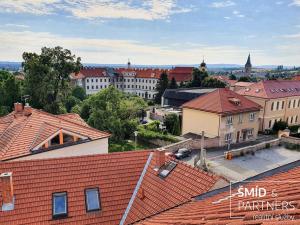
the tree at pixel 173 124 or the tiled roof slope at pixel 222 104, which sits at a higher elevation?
the tiled roof slope at pixel 222 104

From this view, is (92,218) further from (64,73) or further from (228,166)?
(64,73)

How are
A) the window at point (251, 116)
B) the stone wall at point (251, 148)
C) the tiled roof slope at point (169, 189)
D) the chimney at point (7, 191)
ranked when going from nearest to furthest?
the chimney at point (7, 191) → the tiled roof slope at point (169, 189) → the stone wall at point (251, 148) → the window at point (251, 116)

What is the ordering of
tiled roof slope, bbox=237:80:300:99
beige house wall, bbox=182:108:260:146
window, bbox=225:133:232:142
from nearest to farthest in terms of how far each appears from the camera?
beige house wall, bbox=182:108:260:146
window, bbox=225:133:232:142
tiled roof slope, bbox=237:80:300:99

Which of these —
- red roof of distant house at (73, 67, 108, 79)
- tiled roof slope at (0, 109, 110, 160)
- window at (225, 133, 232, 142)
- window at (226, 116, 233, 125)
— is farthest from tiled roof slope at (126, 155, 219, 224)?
red roof of distant house at (73, 67, 108, 79)

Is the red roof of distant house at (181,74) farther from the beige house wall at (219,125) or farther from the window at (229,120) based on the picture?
the window at (229,120)

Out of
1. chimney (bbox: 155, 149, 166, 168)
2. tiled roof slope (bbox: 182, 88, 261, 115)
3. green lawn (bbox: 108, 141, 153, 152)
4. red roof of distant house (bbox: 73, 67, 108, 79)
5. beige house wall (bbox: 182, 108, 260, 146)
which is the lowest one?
green lawn (bbox: 108, 141, 153, 152)

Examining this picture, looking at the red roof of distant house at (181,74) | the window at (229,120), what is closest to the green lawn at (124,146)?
the window at (229,120)

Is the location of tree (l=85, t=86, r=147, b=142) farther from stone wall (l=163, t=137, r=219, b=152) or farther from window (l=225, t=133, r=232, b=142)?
window (l=225, t=133, r=232, b=142)
